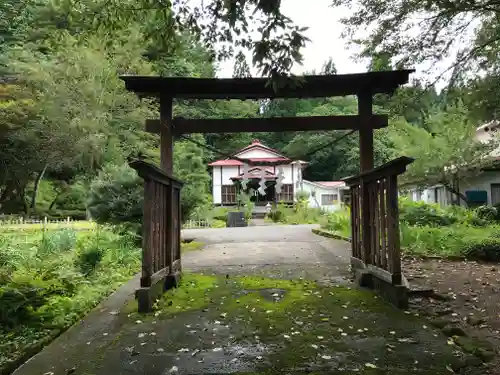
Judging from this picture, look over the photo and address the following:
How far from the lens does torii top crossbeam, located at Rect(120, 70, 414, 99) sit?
17.2 feet

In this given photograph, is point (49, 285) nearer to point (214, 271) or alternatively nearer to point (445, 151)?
point (214, 271)

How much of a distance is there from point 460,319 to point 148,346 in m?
2.87

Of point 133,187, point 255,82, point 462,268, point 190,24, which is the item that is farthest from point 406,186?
point 190,24

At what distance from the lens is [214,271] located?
20.9ft

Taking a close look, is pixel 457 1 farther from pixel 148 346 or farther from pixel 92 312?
pixel 92 312

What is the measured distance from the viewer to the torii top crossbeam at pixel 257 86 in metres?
5.25

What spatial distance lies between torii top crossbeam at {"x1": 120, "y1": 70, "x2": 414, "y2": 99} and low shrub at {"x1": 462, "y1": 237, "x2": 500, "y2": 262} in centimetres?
363

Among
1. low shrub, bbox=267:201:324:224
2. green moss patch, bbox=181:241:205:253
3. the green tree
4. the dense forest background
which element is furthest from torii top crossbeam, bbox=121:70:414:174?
low shrub, bbox=267:201:324:224

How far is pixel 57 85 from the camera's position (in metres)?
19.2

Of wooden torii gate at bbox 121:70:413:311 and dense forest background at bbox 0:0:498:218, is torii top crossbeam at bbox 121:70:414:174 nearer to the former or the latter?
wooden torii gate at bbox 121:70:413:311

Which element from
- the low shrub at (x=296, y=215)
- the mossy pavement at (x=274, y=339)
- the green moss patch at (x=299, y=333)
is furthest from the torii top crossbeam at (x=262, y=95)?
the low shrub at (x=296, y=215)

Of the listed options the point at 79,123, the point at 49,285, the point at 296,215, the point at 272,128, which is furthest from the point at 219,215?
the point at 49,285

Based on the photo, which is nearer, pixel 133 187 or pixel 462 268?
pixel 462 268

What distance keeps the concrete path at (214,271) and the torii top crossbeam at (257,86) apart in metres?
2.64
